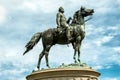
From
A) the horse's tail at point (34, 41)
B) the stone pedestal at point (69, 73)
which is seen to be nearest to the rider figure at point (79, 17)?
the horse's tail at point (34, 41)

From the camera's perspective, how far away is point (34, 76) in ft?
88.9

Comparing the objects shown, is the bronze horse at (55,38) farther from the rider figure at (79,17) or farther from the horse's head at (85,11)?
the rider figure at (79,17)

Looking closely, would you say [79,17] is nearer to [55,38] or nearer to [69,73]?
[55,38]

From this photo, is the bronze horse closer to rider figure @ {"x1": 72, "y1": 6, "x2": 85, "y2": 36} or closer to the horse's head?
the horse's head

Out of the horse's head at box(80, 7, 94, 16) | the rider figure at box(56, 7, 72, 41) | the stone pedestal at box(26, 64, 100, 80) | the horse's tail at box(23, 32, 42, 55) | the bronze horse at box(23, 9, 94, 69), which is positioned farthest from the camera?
the horse's tail at box(23, 32, 42, 55)

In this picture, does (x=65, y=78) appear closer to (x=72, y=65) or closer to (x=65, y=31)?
(x=72, y=65)

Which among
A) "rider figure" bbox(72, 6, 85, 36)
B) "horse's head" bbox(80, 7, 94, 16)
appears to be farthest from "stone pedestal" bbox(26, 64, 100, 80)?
"horse's head" bbox(80, 7, 94, 16)

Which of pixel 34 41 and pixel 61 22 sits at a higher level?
pixel 61 22

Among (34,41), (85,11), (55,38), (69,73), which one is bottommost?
(69,73)

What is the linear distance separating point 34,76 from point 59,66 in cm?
168

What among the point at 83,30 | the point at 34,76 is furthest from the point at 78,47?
the point at 34,76

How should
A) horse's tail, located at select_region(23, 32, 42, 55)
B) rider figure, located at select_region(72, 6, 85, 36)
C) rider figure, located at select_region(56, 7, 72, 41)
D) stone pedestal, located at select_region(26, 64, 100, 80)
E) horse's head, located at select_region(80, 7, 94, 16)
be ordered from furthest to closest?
horse's tail, located at select_region(23, 32, 42, 55) < horse's head, located at select_region(80, 7, 94, 16) < rider figure, located at select_region(72, 6, 85, 36) < rider figure, located at select_region(56, 7, 72, 41) < stone pedestal, located at select_region(26, 64, 100, 80)

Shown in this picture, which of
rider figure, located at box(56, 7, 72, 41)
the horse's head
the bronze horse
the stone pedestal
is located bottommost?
the stone pedestal

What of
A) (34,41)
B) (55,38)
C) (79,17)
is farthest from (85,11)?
(34,41)
